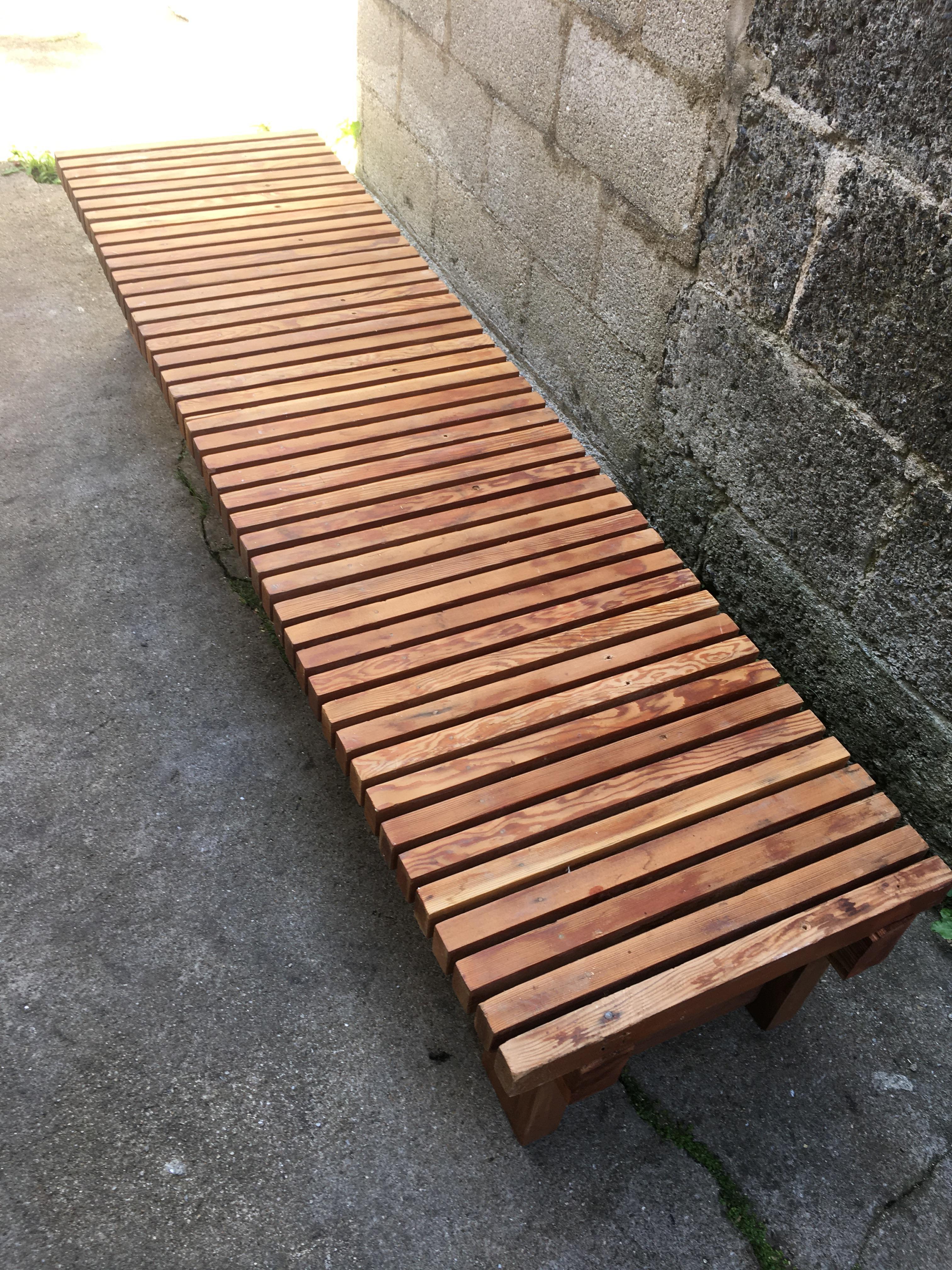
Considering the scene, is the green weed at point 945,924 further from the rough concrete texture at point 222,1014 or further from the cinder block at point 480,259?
the cinder block at point 480,259

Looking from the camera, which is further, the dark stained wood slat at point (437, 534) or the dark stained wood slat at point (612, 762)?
the dark stained wood slat at point (437, 534)

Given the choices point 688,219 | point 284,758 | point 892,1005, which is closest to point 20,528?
point 284,758

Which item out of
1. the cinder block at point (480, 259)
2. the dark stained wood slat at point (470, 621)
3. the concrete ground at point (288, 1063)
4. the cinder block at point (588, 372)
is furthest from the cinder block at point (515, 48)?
the concrete ground at point (288, 1063)

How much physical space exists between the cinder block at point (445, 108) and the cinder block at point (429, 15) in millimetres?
42

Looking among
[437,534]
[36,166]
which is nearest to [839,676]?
[437,534]

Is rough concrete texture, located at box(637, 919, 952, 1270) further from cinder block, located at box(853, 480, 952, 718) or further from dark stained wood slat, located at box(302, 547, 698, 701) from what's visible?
dark stained wood slat, located at box(302, 547, 698, 701)

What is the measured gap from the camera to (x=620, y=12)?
312cm

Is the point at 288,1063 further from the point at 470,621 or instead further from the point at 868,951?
the point at 868,951

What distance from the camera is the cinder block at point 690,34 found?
2.74 m

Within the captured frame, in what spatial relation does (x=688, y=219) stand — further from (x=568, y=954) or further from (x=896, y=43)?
(x=568, y=954)

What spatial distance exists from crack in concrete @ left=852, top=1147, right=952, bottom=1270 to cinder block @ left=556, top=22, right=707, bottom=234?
2591 mm

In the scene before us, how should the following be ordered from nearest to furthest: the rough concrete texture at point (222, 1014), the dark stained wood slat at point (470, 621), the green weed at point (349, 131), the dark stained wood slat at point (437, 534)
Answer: the rough concrete texture at point (222, 1014) < the dark stained wood slat at point (470, 621) < the dark stained wood slat at point (437, 534) < the green weed at point (349, 131)

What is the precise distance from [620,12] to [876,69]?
110 cm

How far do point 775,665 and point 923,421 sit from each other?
102 cm
